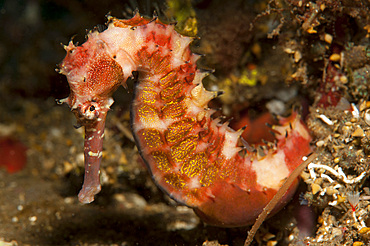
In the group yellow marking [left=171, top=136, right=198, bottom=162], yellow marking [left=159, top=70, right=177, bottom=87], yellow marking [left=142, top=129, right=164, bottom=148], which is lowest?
yellow marking [left=171, top=136, right=198, bottom=162]

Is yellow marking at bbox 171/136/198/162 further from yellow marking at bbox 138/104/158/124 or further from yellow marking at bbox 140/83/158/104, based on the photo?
yellow marking at bbox 140/83/158/104

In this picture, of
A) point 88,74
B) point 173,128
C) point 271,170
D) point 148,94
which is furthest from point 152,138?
point 271,170

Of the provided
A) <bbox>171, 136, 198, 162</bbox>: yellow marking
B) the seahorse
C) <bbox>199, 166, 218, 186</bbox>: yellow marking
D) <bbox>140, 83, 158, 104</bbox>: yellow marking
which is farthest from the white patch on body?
<bbox>140, 83, 158, 104</bbox>: yellow marking

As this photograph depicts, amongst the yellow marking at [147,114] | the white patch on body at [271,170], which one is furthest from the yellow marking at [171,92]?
the white patch on body at [271,170]

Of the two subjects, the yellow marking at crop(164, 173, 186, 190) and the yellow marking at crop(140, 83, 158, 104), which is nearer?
the yellow marking at crop(140, 83, 158, 104)

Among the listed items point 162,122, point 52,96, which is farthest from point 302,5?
point 52,96

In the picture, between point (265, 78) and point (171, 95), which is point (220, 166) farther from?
point (265, 78)

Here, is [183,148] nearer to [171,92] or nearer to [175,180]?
[175,180]
